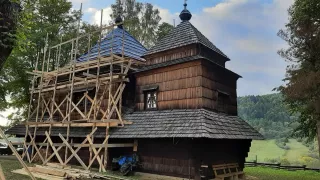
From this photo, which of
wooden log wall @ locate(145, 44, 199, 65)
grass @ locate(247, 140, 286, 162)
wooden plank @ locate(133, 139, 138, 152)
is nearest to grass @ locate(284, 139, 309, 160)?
grass @ locate(247, 140, 286, 162)

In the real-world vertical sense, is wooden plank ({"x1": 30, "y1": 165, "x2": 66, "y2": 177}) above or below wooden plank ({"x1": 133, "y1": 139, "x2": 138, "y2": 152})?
below

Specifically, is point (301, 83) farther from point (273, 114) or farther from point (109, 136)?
point (273, 114)

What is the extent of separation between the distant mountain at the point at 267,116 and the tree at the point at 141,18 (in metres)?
32.3

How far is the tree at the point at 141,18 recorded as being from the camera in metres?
30.1

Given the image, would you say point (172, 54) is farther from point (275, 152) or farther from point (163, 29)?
point (275, 152)

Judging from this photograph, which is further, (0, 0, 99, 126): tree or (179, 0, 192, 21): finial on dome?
(0, 0, 99, 126): tree

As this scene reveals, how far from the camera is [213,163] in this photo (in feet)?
41.8

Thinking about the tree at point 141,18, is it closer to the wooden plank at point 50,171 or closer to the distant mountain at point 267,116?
the wooden plank at point 50,171

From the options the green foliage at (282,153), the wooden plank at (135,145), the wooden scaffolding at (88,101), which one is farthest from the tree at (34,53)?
the green foliage at (282,153)

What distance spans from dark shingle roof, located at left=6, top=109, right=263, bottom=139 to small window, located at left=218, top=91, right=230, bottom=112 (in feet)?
2.41

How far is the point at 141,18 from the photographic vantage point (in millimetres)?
30766

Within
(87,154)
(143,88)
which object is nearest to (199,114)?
(143,88)

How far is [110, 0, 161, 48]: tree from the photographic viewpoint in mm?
30062

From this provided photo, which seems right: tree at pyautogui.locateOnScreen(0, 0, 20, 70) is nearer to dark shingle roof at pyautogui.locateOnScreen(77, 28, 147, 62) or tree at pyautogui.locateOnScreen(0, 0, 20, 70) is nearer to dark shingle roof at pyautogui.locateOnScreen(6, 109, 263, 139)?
dark shingle roof at pyautogui.locateOnScreen(6, 109, 263, 139)
